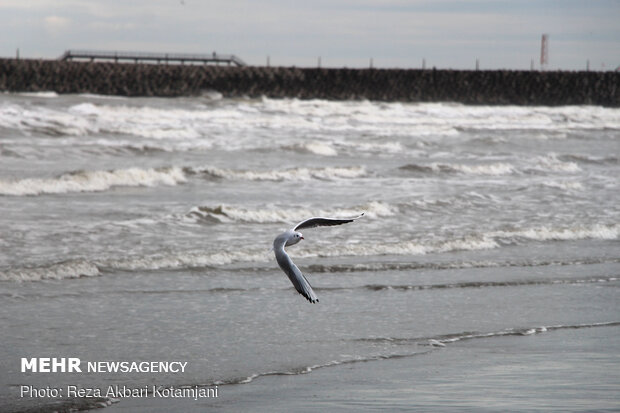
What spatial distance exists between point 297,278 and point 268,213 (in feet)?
24.2

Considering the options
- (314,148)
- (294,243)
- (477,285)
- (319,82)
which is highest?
(319,82)

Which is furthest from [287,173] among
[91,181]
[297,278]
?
[297,278]

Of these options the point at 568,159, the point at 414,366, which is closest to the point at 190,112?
the point at 568,159

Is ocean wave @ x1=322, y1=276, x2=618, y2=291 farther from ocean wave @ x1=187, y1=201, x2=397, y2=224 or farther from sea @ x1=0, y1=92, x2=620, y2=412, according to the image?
ocean wave @ x1=187, y1=201, x2=397, y2=224

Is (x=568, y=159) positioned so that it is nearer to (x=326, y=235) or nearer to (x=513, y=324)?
(x=326, y=235)

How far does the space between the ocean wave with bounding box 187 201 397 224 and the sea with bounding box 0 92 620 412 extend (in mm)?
43

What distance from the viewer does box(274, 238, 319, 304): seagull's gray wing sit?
3736 mm

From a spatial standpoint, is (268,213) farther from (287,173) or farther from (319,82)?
(319,82)

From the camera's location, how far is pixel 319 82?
52812 millimetres

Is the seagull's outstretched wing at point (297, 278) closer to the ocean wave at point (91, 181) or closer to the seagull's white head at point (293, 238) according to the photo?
the seagull's white head at point (293, 238)

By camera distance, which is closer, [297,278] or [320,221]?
[297,278]

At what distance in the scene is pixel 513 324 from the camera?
6520 millimetres

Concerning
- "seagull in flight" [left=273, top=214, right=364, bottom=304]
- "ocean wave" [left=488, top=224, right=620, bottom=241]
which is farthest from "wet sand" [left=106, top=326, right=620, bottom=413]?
"ocean wave" [left=488, top=224, right=620, bottom=241]

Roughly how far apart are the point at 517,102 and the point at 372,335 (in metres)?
50.7
